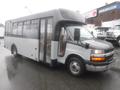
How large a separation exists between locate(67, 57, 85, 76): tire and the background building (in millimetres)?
20176

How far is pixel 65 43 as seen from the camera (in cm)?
549

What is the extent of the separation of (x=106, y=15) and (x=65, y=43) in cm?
2471

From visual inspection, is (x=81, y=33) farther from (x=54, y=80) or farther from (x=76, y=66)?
(x=54, y=80)

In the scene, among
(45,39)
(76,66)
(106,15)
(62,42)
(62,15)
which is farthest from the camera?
(106,15)

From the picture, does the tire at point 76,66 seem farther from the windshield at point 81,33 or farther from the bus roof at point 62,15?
the bus roof at point 62,15

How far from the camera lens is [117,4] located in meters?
24.2

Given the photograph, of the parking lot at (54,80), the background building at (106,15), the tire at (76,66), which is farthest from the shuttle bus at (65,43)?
the background building at (106,15)

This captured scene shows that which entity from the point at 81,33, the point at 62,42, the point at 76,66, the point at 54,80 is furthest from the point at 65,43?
the point at 54,80

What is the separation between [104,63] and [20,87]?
3.14 m

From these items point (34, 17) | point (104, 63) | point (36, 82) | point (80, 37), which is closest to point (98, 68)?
point (104, 63)

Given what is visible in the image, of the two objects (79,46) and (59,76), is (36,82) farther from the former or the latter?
(79,46)

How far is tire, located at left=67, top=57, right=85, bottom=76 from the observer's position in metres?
5.00

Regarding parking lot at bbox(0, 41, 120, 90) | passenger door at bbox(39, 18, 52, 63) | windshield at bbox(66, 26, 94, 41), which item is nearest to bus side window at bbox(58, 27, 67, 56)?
windshield at bbox(66, 26, 94, 41)

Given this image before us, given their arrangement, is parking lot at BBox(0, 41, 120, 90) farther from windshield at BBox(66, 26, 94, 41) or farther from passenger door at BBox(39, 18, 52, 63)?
windshield at BBox(66, 26, 94, 41)
